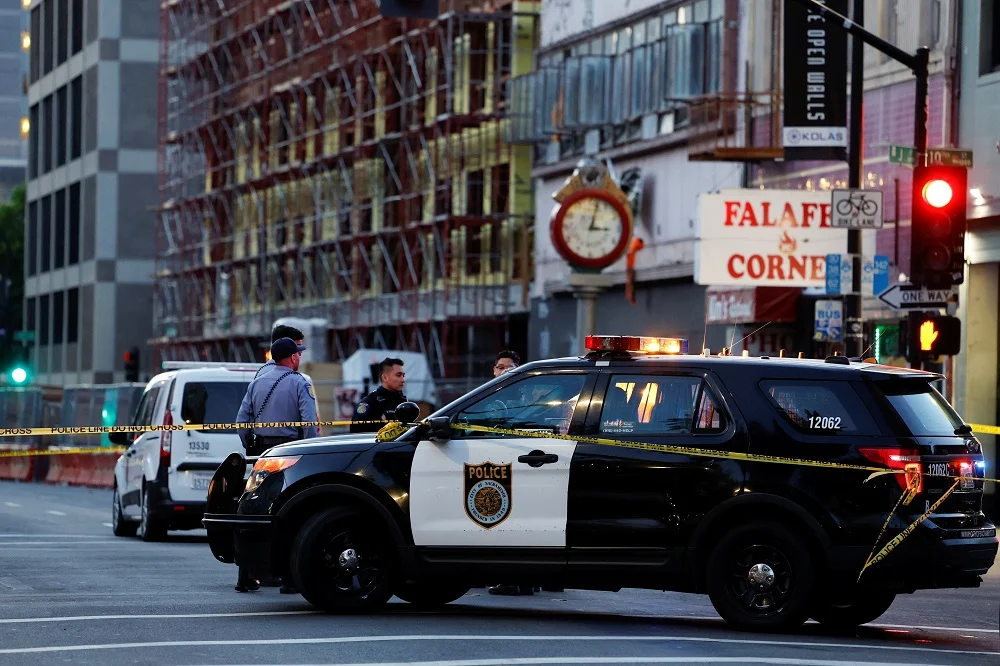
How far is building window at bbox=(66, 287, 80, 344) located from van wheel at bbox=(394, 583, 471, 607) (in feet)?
221

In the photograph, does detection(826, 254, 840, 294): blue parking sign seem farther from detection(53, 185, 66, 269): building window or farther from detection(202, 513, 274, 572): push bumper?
detection(53, 185, 66, 269): building window

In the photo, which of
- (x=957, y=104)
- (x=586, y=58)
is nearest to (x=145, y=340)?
(x=586, y=58)

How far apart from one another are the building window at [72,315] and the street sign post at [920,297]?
204ft

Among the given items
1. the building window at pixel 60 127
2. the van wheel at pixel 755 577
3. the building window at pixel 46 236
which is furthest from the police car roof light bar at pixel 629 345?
the building window at pixel 46 236

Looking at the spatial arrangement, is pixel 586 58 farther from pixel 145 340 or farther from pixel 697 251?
pixel 145 340

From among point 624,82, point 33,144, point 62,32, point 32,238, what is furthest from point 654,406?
point 33,144

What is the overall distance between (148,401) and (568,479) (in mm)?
10831

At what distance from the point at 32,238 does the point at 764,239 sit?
63512mm

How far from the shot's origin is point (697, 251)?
2903cm

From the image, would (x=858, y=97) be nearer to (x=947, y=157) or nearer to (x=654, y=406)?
(x=947, y=157)

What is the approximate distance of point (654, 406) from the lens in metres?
13.0

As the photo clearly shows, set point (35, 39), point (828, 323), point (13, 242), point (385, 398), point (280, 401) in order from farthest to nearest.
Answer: point (13, 242)
point (35, 39)
point (828, 323)
point (385, 398)
point (280, 401)

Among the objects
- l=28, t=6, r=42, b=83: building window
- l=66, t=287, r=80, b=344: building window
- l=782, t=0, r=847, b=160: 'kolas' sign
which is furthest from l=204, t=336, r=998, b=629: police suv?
l=28, t=6, r=42, b=83: building window

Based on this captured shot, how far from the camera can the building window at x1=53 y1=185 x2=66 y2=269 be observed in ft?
270
